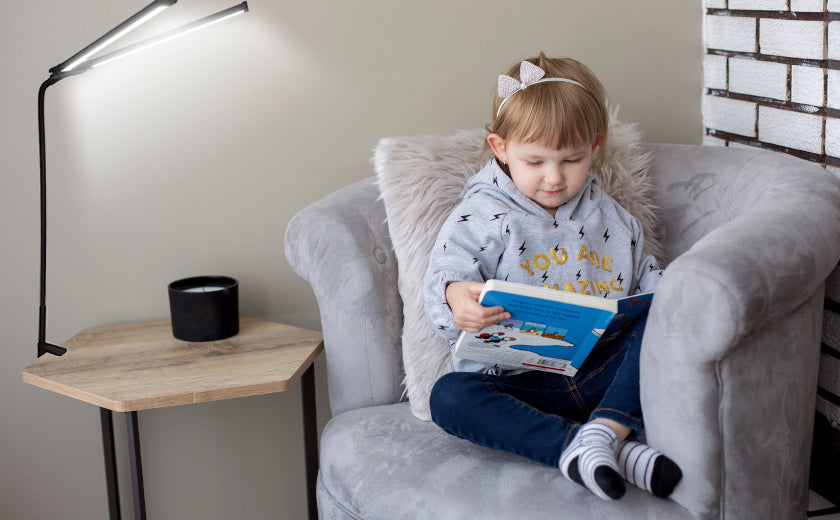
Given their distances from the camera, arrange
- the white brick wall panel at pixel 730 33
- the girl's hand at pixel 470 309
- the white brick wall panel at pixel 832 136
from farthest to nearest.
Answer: the white brick wall panel at pixel 730 33
the white brick wall panel at pixel 832 136
the girl's hand at pixel 470 309

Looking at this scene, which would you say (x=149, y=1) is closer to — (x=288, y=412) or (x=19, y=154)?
(x=19, y=154)

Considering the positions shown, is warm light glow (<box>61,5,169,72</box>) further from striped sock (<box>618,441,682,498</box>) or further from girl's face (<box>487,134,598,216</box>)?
striped sock (<box>618,441,682,498</box>)

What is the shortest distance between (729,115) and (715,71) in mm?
114

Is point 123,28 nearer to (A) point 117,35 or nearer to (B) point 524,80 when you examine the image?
(A) point 117,35

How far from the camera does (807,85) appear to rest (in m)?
1.52

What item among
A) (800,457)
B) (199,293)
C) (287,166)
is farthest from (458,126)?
(800,457)

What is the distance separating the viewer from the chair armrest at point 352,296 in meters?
1.42

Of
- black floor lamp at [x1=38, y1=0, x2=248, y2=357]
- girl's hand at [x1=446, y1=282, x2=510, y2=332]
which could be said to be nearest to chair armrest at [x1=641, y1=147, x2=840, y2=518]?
girl's hand at [x1=446, y1=282, x2=510, y2=332]

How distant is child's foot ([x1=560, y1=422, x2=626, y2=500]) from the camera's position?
106cm

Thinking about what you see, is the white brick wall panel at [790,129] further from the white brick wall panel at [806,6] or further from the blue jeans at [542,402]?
the blue jeans at [542,402]

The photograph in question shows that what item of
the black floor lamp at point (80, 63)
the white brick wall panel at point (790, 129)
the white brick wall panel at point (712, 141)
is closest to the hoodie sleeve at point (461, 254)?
the black floor lamp at point (80, 63)

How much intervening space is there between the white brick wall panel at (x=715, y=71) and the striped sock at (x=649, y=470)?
102 centimetres

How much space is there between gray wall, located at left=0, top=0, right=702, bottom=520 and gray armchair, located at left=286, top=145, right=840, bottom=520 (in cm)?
33

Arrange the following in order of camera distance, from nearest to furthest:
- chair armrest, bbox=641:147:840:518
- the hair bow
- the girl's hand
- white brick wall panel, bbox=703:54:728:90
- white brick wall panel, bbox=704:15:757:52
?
chair armrest, bbox=641:147:840:518 → the girl's hand → the hair bow → white brick wall panel, bbox=704:15:757:52 → white brick wall panel, bbox=703:54:728:90
